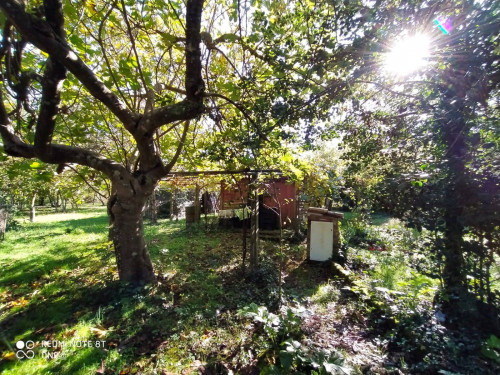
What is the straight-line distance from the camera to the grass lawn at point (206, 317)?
2.67 meters

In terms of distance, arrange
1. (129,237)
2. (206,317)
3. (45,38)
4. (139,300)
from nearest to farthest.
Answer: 1. (45,38)
2. (206,317)
3. (139,300)
4. (129,237)

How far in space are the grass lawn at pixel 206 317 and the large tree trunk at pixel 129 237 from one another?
33 centimetres

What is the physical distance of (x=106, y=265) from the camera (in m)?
5.73

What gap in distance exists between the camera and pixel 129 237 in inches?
167

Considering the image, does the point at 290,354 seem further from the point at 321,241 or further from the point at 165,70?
the point at 165,70

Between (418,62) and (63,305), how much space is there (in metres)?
6.23

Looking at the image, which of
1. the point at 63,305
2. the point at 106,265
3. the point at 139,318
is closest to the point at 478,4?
the point at 139,318

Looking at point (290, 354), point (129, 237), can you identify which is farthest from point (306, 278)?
point (129, 237)

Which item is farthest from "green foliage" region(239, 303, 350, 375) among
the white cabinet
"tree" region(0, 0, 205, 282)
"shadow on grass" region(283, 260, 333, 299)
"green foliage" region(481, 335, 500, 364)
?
the white cabinet

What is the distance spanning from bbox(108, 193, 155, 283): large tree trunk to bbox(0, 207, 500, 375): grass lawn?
33 centimetres

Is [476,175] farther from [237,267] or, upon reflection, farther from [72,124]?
[72,124]

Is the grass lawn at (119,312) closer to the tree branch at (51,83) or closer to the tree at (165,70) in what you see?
the tree at (165,70)

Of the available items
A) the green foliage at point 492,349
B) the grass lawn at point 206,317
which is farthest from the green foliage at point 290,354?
the green foliage at point 492,349

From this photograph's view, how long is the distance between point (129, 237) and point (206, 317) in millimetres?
2031
